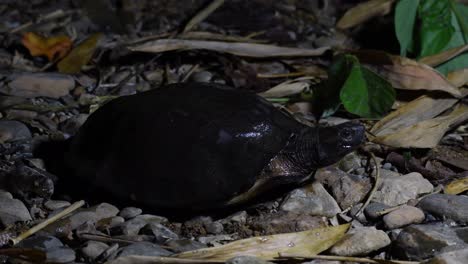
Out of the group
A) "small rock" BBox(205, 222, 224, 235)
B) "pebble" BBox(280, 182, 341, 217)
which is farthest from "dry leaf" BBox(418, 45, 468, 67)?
"small rock" BBox(205, 222, 224, 235)

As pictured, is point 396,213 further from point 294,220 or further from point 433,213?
point 294,220

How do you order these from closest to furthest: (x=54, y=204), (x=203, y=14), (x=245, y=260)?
(x=245, y=260)
(x=54, y=204)
(x=203, y=14)

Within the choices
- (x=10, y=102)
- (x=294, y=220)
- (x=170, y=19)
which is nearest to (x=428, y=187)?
(x=294, y=220)

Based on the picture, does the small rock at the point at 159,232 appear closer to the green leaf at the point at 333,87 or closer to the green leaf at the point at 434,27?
the green leaf at the point at 333,87

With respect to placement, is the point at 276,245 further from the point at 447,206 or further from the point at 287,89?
the point at 287,89

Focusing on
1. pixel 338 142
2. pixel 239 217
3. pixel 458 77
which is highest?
pixel 338 142

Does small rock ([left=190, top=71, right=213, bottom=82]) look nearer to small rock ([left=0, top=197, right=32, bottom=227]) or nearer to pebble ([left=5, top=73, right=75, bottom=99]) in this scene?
pebble ([left=5, top=73, right=75, bottom=99])

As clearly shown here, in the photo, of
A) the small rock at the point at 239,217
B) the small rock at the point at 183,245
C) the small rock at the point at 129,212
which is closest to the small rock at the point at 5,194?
the small rock at the point at 129,212


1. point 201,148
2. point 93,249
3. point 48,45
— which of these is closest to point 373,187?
point 201,148
